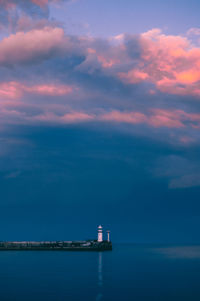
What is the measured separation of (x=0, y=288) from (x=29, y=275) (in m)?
11.0

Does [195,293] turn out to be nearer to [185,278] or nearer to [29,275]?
[185,278]

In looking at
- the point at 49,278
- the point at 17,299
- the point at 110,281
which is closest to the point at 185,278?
the point at 110,281

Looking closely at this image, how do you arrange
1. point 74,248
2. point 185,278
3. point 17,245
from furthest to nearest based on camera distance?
point 17,245 < point 74,248 < point 185,278

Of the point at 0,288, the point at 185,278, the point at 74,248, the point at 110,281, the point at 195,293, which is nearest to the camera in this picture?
the point at 195,293

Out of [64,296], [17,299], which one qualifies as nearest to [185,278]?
[64,296]

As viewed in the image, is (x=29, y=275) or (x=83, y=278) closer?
(x=83, y=278)

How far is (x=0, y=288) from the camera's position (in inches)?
1439

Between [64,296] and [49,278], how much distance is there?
1217 centimetres

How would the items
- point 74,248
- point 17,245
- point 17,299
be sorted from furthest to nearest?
point 17,245 → point 74,248 → point 17,299

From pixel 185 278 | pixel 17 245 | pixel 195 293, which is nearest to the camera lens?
pixel 195 293

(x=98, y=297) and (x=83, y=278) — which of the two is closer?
(x=98, y=297)

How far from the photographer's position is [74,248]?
291 ft

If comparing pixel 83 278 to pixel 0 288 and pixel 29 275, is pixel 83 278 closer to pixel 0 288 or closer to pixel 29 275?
pixel 29 275

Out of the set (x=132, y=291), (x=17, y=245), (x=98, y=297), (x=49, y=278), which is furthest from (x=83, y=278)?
(x=17, y=245)
